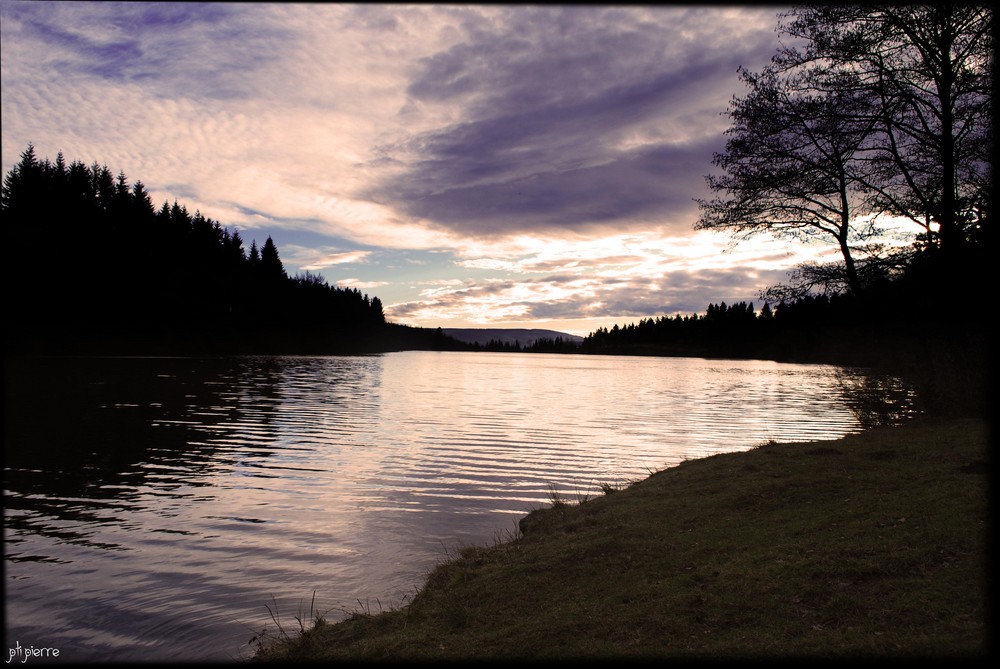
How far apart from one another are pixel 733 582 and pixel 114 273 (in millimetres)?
111156

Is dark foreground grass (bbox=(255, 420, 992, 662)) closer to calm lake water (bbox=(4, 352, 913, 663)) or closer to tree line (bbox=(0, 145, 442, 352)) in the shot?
calm lake water (bbox=(4, 352, 913, 663))

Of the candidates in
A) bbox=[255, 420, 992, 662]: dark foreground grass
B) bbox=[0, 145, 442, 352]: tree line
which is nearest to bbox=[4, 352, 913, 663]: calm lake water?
bbox=[255, 420, 992, 662]: dark foreground grass

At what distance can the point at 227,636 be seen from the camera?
718 cm

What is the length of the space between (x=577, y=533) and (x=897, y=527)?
4.38 m

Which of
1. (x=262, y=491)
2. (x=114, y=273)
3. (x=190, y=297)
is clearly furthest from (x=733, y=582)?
(x=190, y=297)

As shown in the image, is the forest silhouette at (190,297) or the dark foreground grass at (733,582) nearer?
the dark foreground grass at (733,582)

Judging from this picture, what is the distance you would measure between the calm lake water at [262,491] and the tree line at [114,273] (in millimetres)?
55020

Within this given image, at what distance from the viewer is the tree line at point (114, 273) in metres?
78.1

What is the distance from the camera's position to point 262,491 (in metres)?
14.1

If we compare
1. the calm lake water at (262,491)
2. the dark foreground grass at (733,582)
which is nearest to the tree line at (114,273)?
the calm lake water at (262,491)

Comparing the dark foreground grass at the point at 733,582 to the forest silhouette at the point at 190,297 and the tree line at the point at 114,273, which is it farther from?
the tree line at the point at 114,273

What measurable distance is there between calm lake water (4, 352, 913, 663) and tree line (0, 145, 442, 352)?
181 ft

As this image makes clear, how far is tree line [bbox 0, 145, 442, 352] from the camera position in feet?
256

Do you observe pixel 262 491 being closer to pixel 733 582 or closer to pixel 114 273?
pixel 733 582
